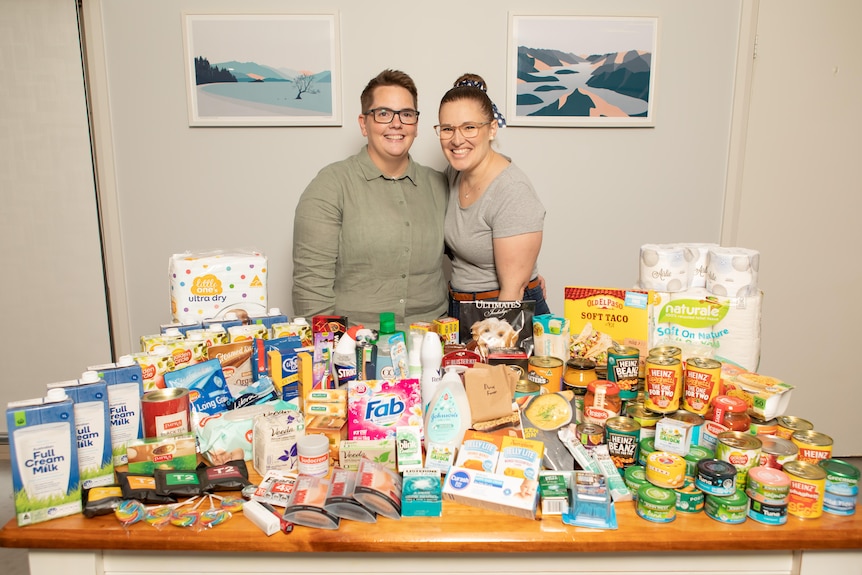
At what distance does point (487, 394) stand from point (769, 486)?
0.64 meters

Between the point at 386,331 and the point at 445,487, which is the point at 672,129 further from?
the point at 445,487

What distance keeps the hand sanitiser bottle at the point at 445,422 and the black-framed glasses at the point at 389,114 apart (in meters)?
1.29

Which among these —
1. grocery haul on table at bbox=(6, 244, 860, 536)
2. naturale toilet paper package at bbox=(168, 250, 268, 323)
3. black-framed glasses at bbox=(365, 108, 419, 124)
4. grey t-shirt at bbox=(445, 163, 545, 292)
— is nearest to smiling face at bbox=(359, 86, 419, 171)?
black-framed glasses at bbox=(365, 108, 419, 124)

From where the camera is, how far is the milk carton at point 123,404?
134cm

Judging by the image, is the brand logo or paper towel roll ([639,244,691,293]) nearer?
paper towel roll ([639,244,691,293])

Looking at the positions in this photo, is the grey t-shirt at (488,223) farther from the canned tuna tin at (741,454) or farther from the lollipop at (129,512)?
the lollipop at (129,512)

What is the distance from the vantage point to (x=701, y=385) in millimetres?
1418

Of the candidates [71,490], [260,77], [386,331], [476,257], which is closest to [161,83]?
[260,77]

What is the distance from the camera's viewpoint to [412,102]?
7.56 feet

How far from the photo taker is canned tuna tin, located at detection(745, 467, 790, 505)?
3.84ft

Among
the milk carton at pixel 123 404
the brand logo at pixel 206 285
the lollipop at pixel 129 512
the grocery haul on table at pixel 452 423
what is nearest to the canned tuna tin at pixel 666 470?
the grocery haul on table at pixel 452 423

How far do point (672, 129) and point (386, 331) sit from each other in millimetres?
2381

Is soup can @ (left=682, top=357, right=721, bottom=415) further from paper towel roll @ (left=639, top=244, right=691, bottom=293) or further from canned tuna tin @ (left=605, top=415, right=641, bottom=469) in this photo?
paper towel roll @ (left=639, top=244, right=691, bottom=293)

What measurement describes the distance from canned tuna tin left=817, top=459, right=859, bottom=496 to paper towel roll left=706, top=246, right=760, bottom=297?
1.92ft
